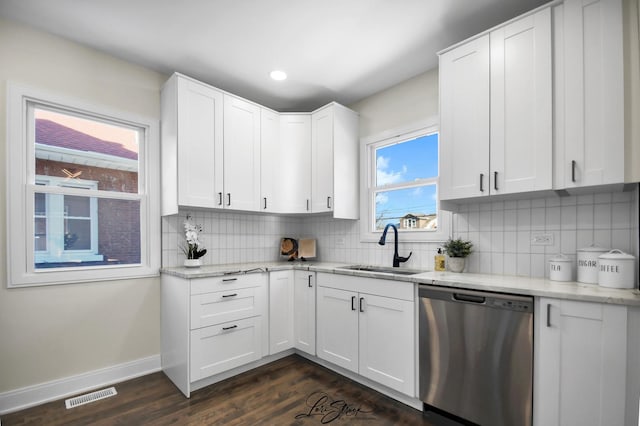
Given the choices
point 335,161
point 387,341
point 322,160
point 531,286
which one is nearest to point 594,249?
point 531,286

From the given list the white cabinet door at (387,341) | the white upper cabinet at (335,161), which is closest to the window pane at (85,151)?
the white upper cabinet at (335,161)

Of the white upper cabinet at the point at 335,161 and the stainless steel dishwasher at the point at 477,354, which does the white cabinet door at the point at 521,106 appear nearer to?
the stainless steel dishwasher at the point at 477,354

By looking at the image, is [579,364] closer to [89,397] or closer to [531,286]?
[531,286]

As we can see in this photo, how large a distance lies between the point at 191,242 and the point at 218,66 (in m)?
1.60

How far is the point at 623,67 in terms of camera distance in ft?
5.15

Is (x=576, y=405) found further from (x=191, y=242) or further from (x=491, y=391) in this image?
(x=191, y=242)

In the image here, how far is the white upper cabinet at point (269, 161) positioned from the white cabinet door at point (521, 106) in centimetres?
206

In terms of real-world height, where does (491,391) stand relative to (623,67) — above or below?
below

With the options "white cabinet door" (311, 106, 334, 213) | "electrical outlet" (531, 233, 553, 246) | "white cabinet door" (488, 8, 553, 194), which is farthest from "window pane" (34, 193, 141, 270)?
"electrical outlet" (531, 233, 553, 246)

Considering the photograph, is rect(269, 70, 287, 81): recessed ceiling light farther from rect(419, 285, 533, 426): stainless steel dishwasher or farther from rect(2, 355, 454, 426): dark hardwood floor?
rect(2, 355, 454, 426): dark hardwood floor

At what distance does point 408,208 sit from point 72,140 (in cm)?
295

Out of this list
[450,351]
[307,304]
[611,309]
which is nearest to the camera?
[611,309]

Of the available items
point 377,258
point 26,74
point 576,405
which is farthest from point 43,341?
point 576,405

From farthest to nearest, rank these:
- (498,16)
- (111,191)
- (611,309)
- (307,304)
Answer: (307,304) < (111,191) < (498,16) < (611,309)
